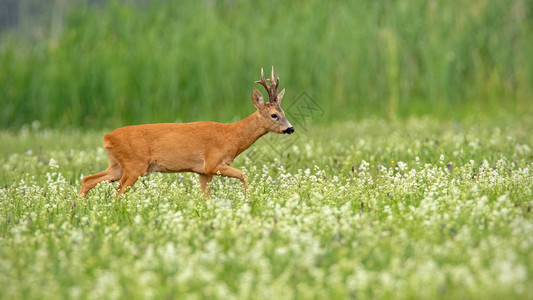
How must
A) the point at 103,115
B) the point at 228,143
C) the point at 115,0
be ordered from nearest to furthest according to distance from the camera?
1. the point at 228,143
2. the point at 103,115
3. the point at 115,0

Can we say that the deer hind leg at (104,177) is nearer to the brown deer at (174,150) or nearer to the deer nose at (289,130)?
the brown deer at (174,150)

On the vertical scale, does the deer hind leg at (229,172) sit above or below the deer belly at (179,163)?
below

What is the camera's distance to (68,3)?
1858 cm

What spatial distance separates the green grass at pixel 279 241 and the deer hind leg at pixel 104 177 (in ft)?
0.58

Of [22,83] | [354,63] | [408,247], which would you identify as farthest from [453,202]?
[22,83]

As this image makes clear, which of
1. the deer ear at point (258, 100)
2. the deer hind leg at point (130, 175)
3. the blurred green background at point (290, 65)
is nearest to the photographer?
the deer hind leg at point (130, 175)

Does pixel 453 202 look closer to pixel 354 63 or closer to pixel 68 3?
pixel 354 63

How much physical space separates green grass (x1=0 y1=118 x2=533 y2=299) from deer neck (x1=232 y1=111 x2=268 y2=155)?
47 centimetres

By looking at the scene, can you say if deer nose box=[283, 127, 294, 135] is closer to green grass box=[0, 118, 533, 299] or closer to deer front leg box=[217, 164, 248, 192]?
green grass box=[0, 118, 533, 299]

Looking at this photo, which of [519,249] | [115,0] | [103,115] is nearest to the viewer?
[519,249]

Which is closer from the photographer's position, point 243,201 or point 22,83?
point 243,201

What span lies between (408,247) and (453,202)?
139cm

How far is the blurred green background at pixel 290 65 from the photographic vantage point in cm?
1686

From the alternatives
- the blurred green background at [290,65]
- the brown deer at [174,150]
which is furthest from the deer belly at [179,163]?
the blurred green background at [290,65]
